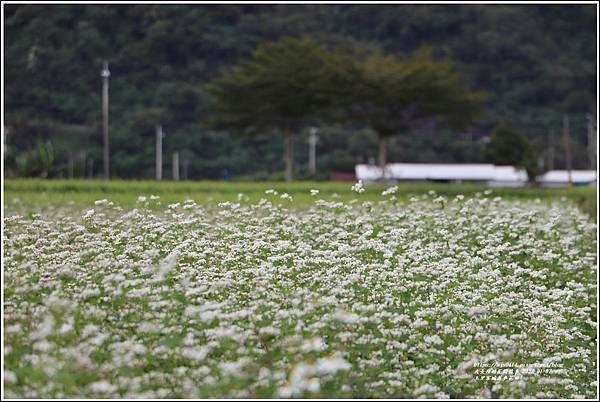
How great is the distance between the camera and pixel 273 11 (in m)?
78.0

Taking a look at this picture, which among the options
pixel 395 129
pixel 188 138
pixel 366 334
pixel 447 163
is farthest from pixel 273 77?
pixel 366 334

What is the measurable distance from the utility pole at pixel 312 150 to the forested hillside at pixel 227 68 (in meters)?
0.49

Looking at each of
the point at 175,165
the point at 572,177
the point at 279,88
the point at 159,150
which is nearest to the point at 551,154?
the point at 572,177

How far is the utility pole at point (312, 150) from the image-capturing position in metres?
62.3

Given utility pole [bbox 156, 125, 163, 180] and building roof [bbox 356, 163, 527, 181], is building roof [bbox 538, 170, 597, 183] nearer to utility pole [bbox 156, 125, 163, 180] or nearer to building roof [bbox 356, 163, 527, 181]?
building roof [bbox 356, 163, 527, 181]

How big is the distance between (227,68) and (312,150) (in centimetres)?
1183

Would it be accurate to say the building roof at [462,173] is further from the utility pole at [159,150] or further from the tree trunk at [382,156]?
the tree trunk at [382,156]

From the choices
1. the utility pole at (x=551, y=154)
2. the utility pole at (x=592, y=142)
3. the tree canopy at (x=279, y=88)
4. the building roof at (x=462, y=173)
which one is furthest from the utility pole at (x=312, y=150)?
the utility pole at (x=592, y=142)

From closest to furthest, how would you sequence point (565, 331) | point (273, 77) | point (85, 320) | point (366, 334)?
1. point (85, 320)
2. point (366, 334)
3. point (565, 331)
4. point (273, 77)

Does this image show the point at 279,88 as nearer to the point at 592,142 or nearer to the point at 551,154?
the point at 551,154

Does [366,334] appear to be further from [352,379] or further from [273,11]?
[273,11]

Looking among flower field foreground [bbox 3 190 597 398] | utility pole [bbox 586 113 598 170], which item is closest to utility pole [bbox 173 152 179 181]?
utility pole [bbox 586 113 598 170]

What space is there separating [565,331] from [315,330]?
3249mm

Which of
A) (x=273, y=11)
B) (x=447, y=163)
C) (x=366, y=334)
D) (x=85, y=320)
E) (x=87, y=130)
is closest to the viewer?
(x=85, y=320)
